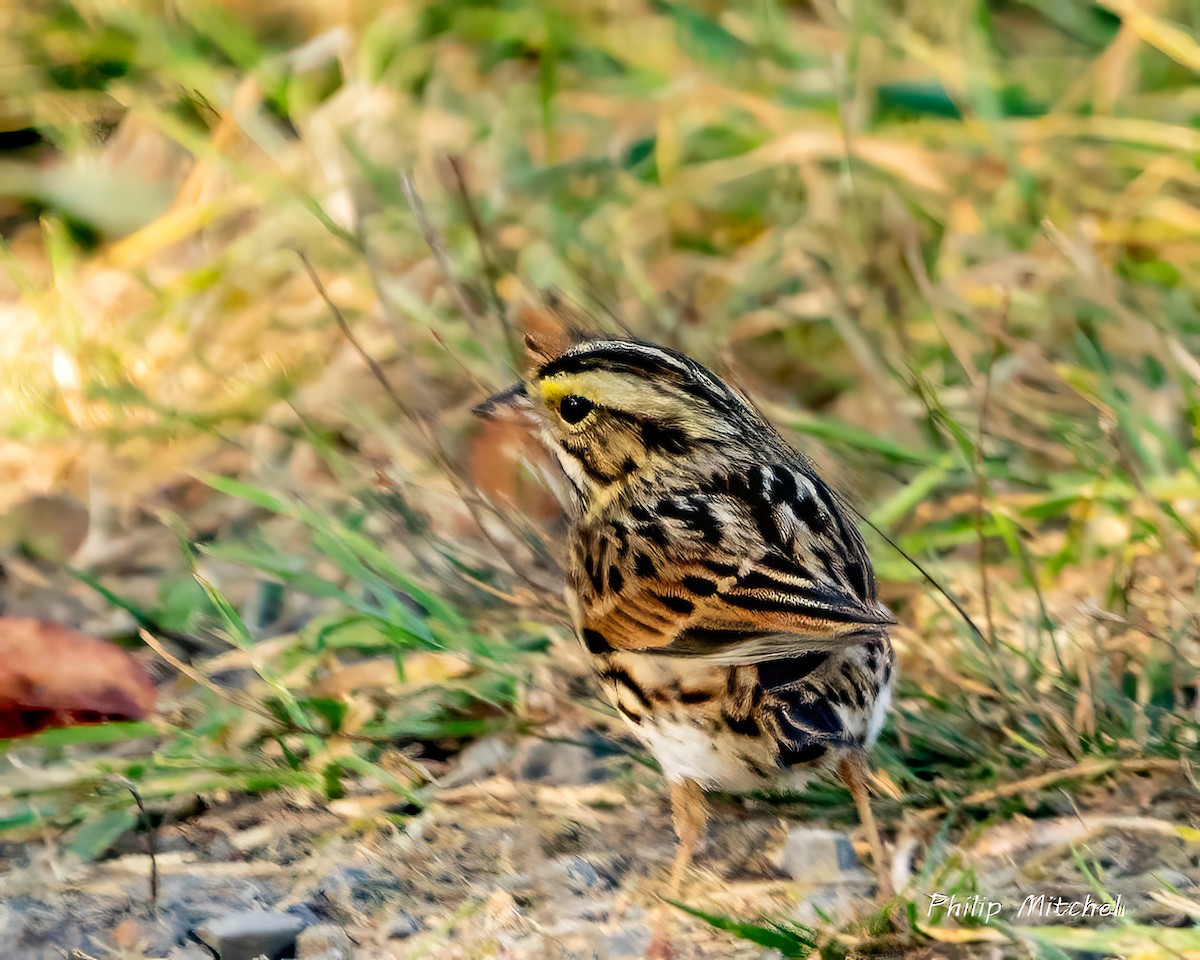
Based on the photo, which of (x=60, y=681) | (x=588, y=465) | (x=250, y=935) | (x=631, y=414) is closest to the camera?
(x=250, y=935)

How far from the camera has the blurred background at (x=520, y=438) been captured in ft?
8.66

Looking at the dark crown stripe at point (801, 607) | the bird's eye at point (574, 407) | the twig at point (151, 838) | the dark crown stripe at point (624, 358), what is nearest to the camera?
the dark crown stripe at point (801, 607)

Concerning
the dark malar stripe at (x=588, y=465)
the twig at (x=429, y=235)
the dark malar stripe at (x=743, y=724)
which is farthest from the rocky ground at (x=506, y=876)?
the twig at (x=429, y=235)

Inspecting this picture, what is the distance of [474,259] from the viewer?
14.5 ft

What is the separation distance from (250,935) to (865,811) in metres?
1.04

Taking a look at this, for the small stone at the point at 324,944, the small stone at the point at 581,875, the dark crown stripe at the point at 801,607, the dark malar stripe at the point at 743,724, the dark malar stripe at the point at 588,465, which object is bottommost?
the small stone at the point at 324,944

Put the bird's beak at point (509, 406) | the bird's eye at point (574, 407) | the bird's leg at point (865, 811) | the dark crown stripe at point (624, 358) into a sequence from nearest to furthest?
1. the bird's leg at point (865, 811)
2. the dark crown stripe at point (624, 358)
3. the bird's eye at point (574, 407)
4. the bird's beak at point (509, 406)

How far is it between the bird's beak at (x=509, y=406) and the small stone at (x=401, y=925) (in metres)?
0.97

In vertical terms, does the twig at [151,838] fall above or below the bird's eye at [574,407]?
below

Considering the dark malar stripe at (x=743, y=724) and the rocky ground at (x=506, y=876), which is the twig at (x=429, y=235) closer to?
the rocky ground at (x=506, y=876)

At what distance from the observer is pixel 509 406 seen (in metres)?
2.96

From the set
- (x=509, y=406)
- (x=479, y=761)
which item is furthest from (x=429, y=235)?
(x=479, y=761)

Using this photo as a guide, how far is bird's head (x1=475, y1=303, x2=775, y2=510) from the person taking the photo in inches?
108

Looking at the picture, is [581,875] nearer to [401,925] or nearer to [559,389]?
[401,925]
